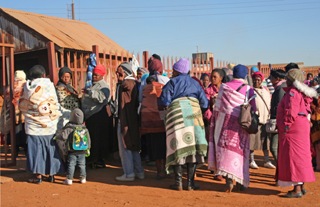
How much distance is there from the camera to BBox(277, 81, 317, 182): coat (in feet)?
17.4

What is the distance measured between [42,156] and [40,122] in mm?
577

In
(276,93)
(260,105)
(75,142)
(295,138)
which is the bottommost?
(75,142)

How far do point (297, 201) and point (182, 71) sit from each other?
2435mm

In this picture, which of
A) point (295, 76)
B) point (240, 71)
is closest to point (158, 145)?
point (240, 71)

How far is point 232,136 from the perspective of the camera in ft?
18.4

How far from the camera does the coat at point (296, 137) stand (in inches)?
209

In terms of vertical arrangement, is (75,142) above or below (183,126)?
below

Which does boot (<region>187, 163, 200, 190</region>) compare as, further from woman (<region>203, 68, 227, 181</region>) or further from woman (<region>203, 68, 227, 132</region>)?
woman (<region>203, 68, 227, 132</region>)

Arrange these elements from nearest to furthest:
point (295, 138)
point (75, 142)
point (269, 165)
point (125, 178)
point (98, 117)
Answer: point (295, 138)
point (75, 142)
point (125, 178)
point (98, 117)
point (269, 165)

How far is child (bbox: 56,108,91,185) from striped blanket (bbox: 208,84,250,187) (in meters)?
2.18

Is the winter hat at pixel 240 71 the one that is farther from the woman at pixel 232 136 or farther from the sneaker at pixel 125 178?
the sneaker at pixel 125 178

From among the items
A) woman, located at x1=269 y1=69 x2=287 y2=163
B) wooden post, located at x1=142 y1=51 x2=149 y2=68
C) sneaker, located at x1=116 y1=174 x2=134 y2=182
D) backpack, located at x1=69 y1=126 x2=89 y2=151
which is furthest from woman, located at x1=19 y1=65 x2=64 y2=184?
wooden post, located at x1=142 y1=51 x2=149 y2=68

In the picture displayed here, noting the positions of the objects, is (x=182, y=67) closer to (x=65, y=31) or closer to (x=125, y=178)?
(x=125, y=178)

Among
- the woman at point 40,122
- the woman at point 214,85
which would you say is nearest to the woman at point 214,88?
the woman at point 214,85
